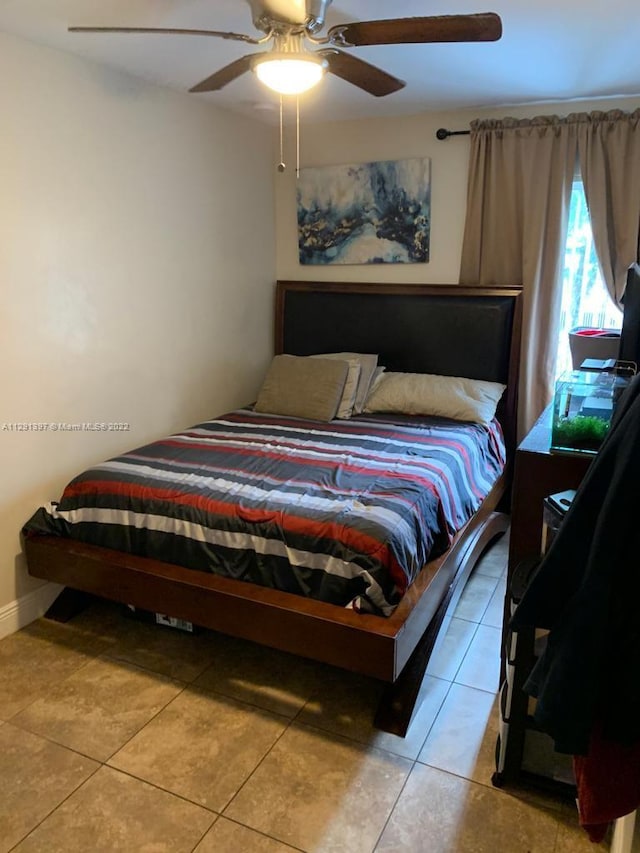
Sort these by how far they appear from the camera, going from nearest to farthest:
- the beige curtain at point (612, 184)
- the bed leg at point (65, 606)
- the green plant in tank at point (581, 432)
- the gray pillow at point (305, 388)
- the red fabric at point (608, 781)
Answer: the red fabric at point (608, 781)
the green plant in tank at point (581, 432)
the bed leg at point (65, 606)
the beige curtain at point (612, 184)
the gray pillow at point (305, 388)

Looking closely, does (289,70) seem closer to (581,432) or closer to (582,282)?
(581,432)

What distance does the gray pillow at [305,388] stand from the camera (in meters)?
3.65

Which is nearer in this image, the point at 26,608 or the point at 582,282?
the point at 26,608

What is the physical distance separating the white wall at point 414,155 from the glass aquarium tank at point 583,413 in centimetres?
188

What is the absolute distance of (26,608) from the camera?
282 cm

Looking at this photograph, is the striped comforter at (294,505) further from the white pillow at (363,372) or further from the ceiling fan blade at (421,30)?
the ceiling fan blade at (421,30)

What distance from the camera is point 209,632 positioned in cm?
275

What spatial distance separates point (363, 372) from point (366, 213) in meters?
1.05

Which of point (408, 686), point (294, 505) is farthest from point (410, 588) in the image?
point (294, 505)

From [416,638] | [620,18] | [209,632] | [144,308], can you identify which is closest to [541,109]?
[620,18]

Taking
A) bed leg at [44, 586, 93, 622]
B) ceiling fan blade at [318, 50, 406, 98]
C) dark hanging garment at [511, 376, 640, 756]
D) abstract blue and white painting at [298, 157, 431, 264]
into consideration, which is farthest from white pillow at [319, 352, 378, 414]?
dark hanging garment at [511, 376, 640, 756]

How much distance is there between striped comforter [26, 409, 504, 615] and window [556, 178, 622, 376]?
1.03 meters

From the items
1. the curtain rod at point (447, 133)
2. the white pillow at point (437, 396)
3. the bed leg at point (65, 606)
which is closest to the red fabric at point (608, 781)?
the bed leg at point (65, 606)

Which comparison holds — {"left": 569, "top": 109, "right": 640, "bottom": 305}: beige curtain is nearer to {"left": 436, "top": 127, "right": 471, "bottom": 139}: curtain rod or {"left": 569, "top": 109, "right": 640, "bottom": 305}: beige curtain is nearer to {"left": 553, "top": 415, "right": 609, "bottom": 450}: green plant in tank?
{"left": 436, "top": 127, "right": 471, "bottom": 139}: curtain rod
